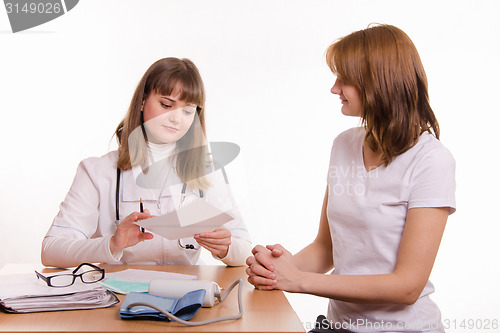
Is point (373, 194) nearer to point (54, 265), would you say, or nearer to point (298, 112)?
point (54, 265)

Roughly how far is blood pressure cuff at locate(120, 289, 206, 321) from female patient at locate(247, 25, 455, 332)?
0.95 ft

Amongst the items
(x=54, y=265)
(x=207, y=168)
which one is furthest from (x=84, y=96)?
(x=54, y=265)

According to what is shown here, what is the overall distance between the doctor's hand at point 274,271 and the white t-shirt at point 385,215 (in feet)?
0.58

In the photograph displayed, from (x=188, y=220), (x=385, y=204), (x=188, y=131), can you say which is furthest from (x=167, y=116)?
(x=385, y=204)

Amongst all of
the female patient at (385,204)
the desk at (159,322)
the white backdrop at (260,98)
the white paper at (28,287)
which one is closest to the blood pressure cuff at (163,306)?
the desk at (159,322)

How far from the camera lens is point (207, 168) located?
210 cm

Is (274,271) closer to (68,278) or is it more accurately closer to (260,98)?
(68,278)

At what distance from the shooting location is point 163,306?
117 centimetres

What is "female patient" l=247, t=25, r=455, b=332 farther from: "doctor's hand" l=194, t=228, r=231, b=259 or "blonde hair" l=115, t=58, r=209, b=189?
"blonde hair" l=115, t=58, r=209, b=189

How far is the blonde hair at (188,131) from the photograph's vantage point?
1.92 m

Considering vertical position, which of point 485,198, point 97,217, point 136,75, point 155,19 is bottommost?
point 485,198

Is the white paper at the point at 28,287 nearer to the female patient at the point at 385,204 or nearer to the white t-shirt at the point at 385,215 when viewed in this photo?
the female patient at the point at 385,204

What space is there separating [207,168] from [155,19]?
156cm

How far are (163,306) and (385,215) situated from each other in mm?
625
